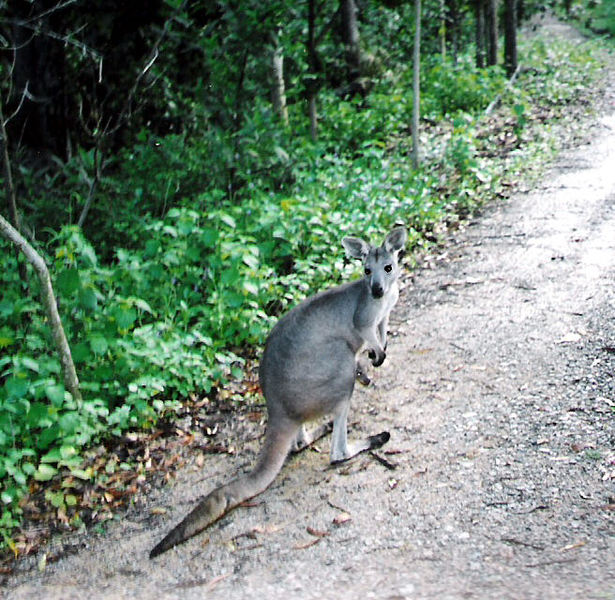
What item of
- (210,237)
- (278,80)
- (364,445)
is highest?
(278,80)

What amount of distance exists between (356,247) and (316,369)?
3.76 ft

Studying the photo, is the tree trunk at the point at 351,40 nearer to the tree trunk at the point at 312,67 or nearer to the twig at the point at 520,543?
the tree trunk at the point at 312,67

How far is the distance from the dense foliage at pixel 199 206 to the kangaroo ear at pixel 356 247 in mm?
1445

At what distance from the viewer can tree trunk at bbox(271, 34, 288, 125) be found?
396 inches

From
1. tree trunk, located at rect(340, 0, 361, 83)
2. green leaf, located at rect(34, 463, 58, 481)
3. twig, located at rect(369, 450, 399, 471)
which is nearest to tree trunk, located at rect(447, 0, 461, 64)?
tree trunk, located at rect(340, 0, 361, 83)

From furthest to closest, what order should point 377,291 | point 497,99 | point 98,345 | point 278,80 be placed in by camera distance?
point 497,99, point 278,80, point 98,345, point 377,291

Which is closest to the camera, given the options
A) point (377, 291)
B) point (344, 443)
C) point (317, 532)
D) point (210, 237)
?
point (317, 532)

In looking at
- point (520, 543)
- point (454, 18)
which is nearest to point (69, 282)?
point (520, 543)

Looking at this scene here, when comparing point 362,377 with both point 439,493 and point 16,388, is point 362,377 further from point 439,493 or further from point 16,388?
point 16,388

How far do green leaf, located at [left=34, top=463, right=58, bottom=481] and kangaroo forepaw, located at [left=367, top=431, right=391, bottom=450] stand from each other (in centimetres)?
232

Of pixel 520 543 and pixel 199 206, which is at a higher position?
pixel 199 206

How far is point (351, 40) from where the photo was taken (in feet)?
48.0

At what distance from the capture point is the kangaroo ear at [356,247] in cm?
562

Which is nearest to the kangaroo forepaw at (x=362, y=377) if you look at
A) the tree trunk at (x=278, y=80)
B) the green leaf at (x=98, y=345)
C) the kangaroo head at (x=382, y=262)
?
the kangaroo head at (x=382, y=262)
